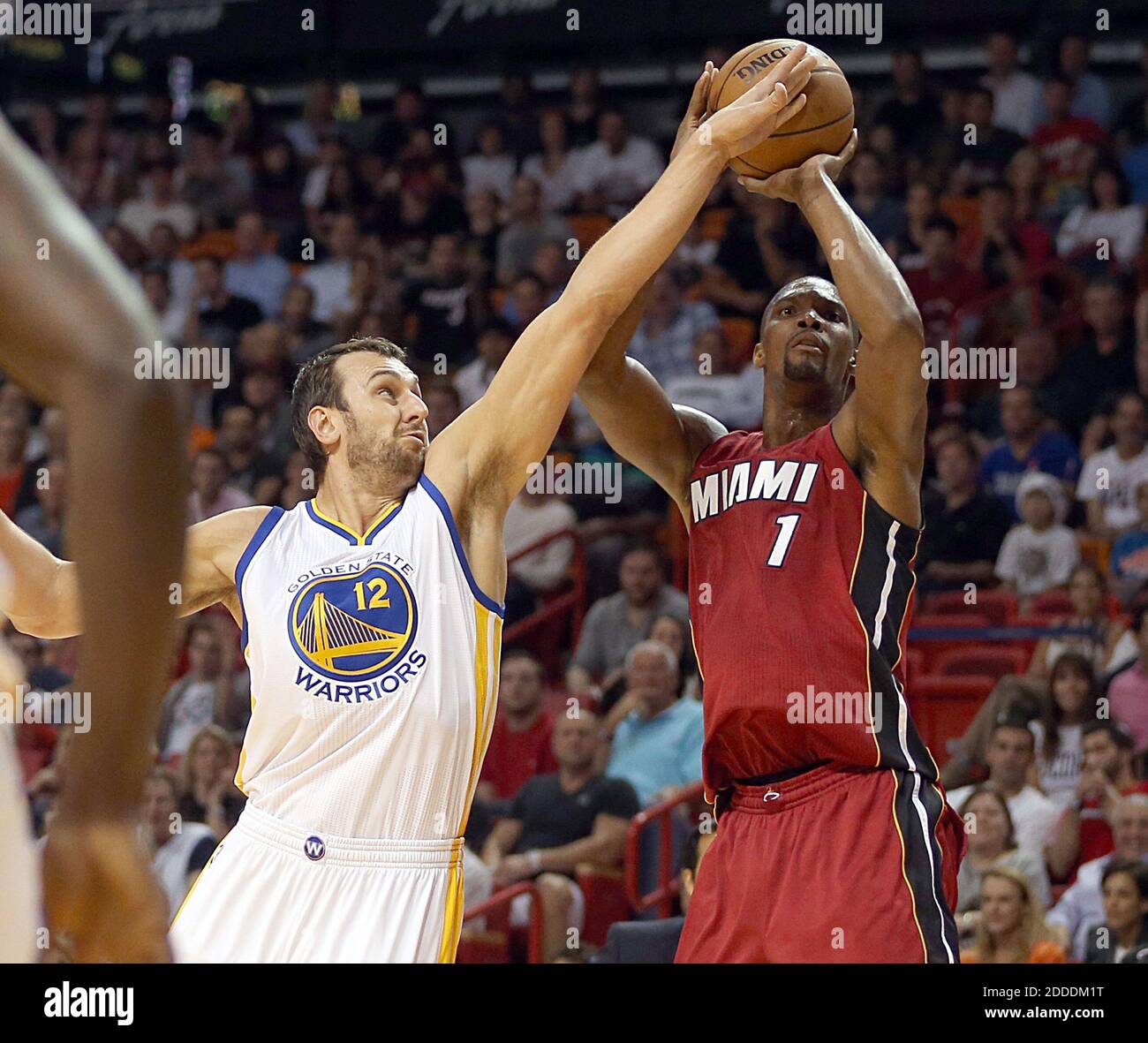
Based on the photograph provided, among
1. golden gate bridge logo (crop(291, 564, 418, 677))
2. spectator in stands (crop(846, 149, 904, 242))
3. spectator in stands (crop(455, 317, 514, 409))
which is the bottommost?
golden gate bridge logo (crop(291, 564, 418, 677))

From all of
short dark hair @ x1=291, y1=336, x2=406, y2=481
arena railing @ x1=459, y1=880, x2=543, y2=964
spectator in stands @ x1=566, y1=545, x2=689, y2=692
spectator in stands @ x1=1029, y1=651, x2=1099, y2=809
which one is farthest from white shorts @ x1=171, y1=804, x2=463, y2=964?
spectator in stands @ x1=566, y1=545, x2=689, y2=692

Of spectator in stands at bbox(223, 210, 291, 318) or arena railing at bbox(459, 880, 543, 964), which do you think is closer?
arena railing at bbox(459, 880, 543, 964)

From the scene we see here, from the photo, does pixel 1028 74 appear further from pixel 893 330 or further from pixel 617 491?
pixel 893 330

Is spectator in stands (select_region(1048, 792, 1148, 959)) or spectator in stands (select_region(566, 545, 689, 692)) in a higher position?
spectator in stands (select_region(566, 545, 689, 692))

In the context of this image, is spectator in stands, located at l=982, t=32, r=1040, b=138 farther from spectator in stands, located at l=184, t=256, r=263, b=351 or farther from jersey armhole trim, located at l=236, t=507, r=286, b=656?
jersey armhole trim, located at l=236, t=507, r=286, b=656

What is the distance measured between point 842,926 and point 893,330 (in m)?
1.33

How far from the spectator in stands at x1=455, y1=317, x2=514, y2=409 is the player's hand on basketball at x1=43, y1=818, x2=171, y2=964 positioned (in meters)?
8.15

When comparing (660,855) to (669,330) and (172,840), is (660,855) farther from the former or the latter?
(669,330)

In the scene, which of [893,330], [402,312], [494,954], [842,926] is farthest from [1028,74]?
[842,926]

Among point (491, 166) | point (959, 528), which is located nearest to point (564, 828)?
point (959, 528)

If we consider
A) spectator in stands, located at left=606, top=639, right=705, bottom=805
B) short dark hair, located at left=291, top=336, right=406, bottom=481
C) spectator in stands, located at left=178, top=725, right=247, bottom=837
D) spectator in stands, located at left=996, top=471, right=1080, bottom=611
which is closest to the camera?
short dark hair, located at left=291, top=336, right=406, bottom=481

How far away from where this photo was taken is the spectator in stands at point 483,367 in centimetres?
952

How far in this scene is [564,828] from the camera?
673cm

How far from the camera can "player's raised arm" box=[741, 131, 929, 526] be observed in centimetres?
381
